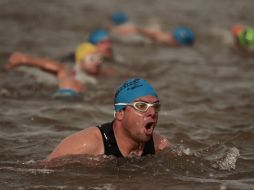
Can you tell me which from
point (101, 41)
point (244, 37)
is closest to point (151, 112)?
point (101, 41)

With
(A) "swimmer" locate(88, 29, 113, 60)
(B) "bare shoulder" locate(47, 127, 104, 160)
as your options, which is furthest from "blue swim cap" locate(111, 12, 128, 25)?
(B) "bare shoulder" locate(47, 127, 104, 160)

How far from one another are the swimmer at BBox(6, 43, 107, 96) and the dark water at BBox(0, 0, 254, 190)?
0.26 meters

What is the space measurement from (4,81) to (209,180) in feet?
22.4

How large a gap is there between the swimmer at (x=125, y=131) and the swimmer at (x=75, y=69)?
4.43 metres

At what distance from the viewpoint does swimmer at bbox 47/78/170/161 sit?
633 centimetres

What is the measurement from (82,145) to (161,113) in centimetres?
418

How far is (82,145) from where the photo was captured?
6395 mm

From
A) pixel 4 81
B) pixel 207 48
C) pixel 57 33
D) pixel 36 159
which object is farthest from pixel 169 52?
pixel 36 159

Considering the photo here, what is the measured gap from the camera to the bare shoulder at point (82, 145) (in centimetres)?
639

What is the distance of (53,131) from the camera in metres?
8.99

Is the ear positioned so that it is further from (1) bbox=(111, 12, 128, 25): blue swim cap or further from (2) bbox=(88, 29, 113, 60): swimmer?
(1) bbox=(111, 12, 128, 25): blue swim cap

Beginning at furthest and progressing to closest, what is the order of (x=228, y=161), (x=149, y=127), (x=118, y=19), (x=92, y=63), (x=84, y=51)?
(x=118, y=19) < (x=84, y=51) < (x=92, y=63) < (x=228, y=161) < (x=149, y=127)

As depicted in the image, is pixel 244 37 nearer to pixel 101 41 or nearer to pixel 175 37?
pixel 175 37

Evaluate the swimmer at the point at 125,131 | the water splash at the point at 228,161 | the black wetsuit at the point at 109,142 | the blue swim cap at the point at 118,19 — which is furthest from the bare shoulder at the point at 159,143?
the blue swim cap at the point at 118,19
